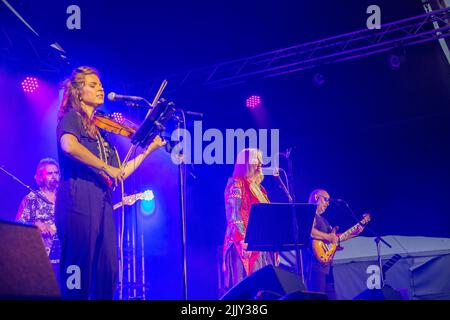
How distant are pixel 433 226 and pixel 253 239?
5.45 meters

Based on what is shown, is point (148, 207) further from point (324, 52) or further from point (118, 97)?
point (118, 97)

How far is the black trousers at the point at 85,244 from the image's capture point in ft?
11.6

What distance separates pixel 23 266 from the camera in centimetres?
245

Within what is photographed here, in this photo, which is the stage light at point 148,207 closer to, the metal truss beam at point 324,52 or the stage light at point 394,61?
the metal truss beam at point 324,52

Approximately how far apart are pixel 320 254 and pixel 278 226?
11.0 ft

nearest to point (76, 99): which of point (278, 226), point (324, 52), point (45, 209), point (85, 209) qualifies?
point (85, 209)

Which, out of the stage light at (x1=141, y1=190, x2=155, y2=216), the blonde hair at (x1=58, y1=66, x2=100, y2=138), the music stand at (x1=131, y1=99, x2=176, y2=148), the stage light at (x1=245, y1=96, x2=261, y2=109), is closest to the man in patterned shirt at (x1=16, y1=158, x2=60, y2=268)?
the blonde hair at (x1=58, y1=66, x2=100, y2=138)

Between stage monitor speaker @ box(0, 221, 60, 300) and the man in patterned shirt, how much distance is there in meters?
3.65

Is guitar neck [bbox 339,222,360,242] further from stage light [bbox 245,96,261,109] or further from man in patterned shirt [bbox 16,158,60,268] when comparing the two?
man in patterned shirt [bbox 16,158,60,268]

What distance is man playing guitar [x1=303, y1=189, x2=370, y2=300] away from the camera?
789cm

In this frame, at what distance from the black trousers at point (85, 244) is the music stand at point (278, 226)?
1.66 m

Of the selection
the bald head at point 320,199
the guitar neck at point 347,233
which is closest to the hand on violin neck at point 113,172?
the bald head at point 320,199
